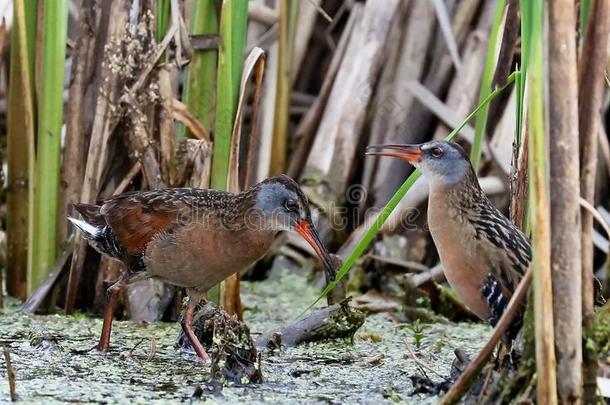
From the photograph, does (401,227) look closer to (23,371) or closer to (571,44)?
(23,371)

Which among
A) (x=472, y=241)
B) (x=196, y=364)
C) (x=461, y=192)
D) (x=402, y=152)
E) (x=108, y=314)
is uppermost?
(x=402, y=152)

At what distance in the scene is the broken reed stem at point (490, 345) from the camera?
2.83 m

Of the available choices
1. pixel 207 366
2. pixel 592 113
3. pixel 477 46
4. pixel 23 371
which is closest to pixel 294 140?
pixel 477 46

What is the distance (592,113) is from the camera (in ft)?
9.48

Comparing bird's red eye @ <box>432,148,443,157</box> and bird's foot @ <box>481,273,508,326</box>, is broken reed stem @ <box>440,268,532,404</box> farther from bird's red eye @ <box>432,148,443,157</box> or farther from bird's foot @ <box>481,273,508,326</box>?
bird's red eye @ <box>432,148,443,157</box>

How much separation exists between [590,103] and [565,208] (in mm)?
353

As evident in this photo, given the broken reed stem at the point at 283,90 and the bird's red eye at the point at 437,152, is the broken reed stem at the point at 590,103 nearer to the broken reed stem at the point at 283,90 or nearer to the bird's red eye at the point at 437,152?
the bird's red eye at the point at 437,152

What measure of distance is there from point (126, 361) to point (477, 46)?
10.8ft

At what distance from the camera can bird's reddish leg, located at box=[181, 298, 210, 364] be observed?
411 cm

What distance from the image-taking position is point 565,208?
274cm

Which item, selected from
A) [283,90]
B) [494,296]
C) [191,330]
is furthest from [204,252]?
[283,90]

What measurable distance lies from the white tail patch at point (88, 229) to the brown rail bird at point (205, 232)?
0.52 feet

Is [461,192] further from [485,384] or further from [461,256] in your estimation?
[485,384]

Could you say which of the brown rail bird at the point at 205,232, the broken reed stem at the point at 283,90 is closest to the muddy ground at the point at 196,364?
the brown rail bird at the point at 205,232
